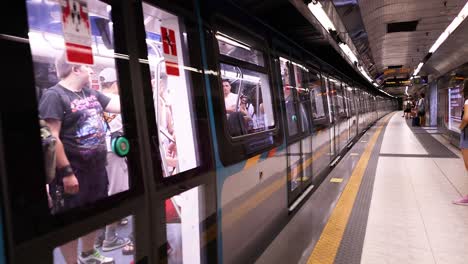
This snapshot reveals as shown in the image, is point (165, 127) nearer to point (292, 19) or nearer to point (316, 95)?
point (292, 19)

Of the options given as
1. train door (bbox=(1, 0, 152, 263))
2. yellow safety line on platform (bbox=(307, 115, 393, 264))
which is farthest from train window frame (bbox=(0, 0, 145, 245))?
yellow safety line on platform (bbox=(307, 115, 393, 264))

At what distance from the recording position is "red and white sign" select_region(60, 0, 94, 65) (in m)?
1.20

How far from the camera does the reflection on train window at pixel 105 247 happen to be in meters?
1.26

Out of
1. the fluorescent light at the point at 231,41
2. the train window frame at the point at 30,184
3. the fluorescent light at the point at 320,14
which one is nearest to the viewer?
the train window frame at the point at 30,184

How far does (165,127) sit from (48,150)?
0.84 m

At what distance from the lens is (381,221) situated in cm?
355

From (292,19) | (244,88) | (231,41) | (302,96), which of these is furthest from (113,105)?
(302,96)

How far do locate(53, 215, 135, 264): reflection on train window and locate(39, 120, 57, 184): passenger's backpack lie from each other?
0.29 meters

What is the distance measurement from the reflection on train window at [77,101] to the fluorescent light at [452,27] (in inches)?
257

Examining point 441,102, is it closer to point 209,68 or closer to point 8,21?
point 209,68

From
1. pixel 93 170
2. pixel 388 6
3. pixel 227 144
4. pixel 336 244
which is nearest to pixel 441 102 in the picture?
pixel 388 6

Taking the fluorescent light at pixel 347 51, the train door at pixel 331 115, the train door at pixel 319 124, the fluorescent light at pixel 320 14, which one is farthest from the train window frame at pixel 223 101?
the fluorescent light at pixel 347 51

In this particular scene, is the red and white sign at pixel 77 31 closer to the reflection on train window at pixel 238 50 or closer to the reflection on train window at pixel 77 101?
the reflection on train window at pixel 77 101

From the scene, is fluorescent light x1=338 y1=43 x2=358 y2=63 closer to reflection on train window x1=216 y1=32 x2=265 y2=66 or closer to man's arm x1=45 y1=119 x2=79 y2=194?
reflection on train window x1=216 y1=32 x2=265 y2=66
